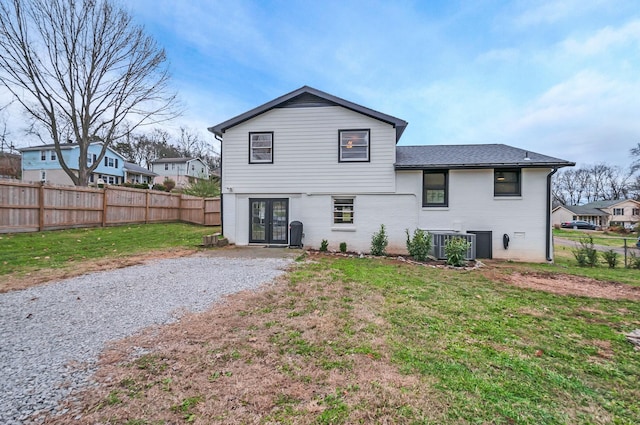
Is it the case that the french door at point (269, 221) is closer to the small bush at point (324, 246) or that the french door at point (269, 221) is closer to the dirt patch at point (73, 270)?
the small bush at point (324, 246)

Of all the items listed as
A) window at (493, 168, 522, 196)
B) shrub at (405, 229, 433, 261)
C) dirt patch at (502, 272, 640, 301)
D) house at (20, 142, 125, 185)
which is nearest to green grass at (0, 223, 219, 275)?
shrub at (405, 229, 433, 261)

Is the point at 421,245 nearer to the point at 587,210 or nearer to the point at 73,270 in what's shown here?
the point at 73,270

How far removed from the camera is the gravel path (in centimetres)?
231

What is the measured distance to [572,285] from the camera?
20.9ft

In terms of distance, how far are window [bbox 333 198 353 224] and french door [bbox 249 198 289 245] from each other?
6.31 feet

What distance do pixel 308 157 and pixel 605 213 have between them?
63.6 m

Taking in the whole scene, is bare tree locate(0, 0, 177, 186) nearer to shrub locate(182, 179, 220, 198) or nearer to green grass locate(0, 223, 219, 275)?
shrub locate(182, 179, 220, 198)

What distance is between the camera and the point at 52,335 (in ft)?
10.7

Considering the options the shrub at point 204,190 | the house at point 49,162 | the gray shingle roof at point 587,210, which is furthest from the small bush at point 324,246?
the gray shingle roof at point 587,210

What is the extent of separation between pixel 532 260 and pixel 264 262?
31.2ft

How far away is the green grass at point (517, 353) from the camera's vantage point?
215cm

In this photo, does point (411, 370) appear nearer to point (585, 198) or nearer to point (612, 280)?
point (612, 280)

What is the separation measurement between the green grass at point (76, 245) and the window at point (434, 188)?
9.05m

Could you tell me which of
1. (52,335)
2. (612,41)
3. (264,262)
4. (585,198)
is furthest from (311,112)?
(585,198)
